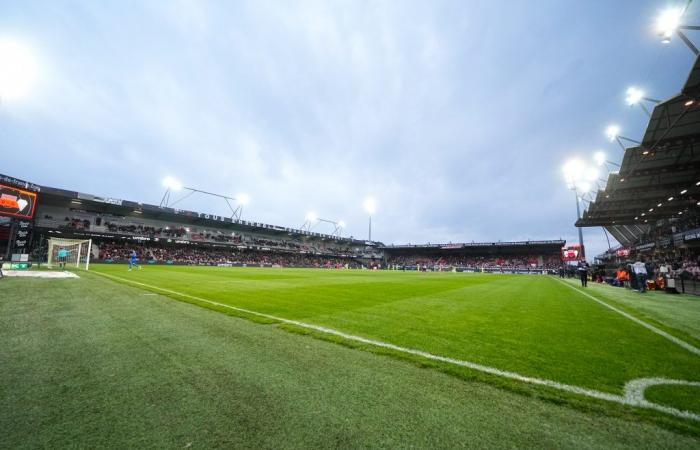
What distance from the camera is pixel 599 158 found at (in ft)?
74.3

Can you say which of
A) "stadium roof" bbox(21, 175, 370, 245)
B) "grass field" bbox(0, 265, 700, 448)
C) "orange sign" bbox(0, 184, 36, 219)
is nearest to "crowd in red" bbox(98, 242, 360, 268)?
"stadium roof" bbox(21, 175, 370, 245)

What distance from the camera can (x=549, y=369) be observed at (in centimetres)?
325

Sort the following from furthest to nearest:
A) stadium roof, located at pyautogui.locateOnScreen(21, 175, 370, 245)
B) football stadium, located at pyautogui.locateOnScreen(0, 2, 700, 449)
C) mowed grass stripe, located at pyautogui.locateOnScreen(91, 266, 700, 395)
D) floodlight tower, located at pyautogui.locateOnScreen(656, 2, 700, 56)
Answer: stadium roof, located at pyautogui.locateOnScreen(21, 175, 370, 245) < floodlight tower, located at pyautogui.locateOnScreen(656, 2, 700, 56) < mowed grass stripe, located at pyautogui.locateOnScreen(91, 266, 700, 395) < football stadium, located at pyautogui.locateOnScreen(0, 2, 700, 449)

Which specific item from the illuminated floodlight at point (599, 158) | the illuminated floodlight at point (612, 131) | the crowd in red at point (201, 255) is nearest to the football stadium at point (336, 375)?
the illuminated floodlight at point (612, 131)

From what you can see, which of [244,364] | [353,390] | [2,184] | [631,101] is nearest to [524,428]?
[353,390]

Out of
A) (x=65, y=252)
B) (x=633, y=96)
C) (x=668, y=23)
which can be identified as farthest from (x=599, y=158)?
(x=65, y=252)

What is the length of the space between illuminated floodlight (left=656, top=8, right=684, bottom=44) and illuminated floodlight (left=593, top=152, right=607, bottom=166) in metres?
14.4

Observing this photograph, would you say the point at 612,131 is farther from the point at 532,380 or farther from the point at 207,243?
the point at 207,243

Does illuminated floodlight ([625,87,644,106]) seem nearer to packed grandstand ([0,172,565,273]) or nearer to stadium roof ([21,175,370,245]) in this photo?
packed grandstand ([0,172,565,273])

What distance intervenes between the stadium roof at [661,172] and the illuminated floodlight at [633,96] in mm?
2203

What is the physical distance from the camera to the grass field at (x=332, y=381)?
195 cm

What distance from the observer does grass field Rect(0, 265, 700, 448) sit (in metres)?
1.95

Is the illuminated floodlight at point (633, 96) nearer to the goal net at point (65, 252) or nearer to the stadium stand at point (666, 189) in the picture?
the stadium stand at point (666, 189)

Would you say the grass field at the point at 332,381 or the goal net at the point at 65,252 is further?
the goal net at the point at 65,252
